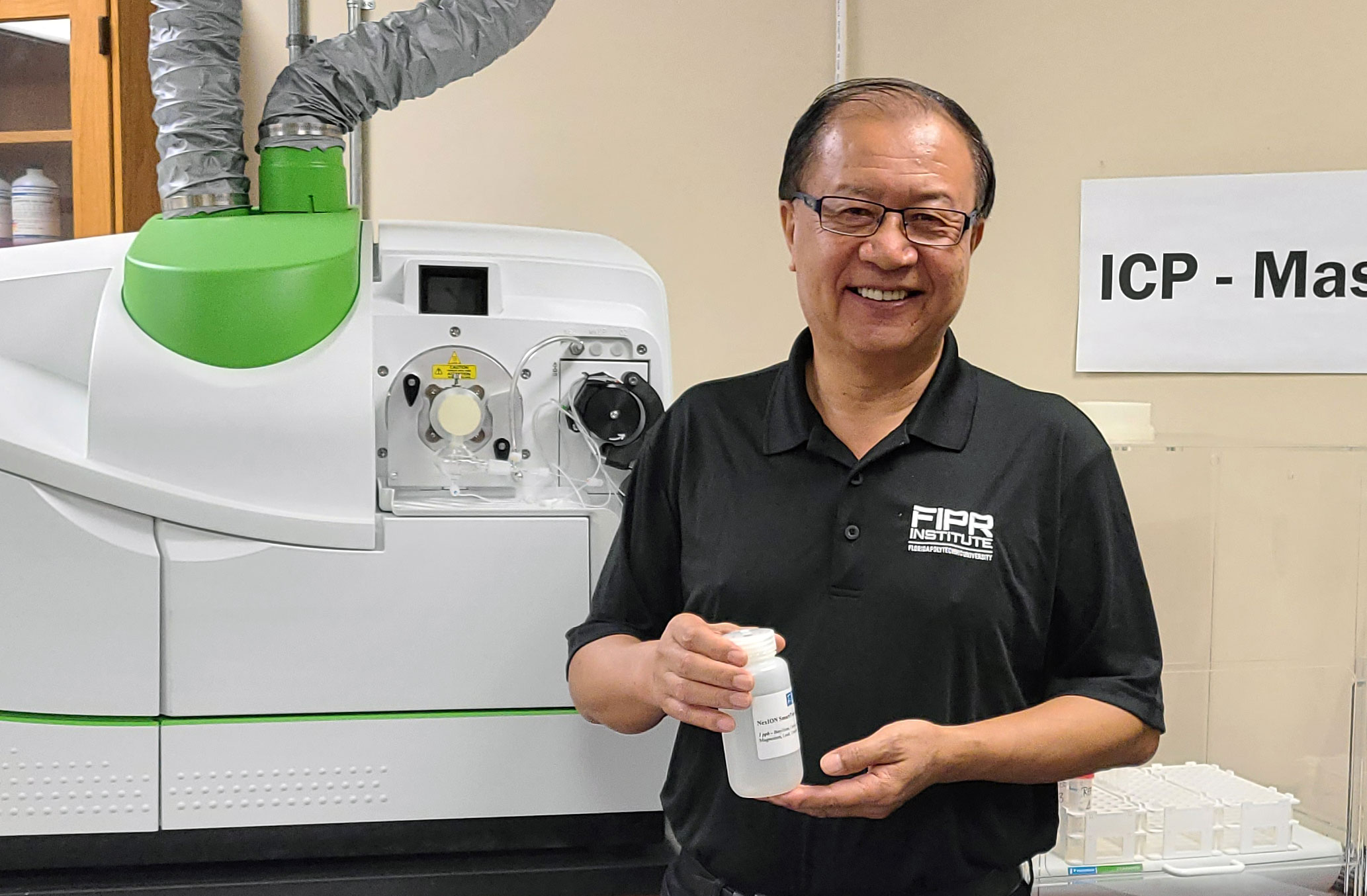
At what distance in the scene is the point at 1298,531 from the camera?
170cm

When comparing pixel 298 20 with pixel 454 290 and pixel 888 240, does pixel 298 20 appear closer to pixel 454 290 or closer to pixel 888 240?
pixel 454 290

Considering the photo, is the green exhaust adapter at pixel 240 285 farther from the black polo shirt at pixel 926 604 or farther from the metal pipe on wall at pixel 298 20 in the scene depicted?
the metal pipe on wall at pixel 298 20

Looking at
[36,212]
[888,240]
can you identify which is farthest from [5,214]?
[888,240]

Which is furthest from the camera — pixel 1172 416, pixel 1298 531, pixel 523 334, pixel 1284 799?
pixel 1172 416

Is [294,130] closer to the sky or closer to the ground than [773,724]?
closer to the sky

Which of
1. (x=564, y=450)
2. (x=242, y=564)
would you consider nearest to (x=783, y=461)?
(x=564, y=450)

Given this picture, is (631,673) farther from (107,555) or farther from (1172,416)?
(1172,416)

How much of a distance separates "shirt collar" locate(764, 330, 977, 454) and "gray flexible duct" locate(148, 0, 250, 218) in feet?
2.95

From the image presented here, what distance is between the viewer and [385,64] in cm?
159

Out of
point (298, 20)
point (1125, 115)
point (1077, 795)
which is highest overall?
point (298, 20)

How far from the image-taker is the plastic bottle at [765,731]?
88 cm

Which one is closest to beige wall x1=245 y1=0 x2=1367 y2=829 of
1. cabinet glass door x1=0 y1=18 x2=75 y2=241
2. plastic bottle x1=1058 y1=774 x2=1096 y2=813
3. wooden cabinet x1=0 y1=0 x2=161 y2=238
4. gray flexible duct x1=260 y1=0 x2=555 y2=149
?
wooden cabinet x1=0 y1=0 x2=161 y2=238

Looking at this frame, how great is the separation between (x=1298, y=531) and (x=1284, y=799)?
0.39 m

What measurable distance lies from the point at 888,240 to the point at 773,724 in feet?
1.37
